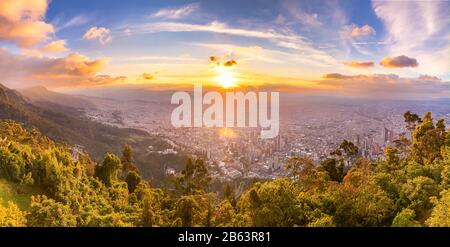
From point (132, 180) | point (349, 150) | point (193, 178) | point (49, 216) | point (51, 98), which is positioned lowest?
point (132, 180)

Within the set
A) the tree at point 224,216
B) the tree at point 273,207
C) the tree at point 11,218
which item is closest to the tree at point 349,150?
the tree at point 224,216

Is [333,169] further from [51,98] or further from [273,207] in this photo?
[51,98]

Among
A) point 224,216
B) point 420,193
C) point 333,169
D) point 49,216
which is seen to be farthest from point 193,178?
point 420,193

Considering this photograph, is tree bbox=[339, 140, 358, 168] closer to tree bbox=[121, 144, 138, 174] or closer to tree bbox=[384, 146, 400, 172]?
tree bbox=[384, 146, 400, 172]

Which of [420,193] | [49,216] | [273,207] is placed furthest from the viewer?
[420,193]

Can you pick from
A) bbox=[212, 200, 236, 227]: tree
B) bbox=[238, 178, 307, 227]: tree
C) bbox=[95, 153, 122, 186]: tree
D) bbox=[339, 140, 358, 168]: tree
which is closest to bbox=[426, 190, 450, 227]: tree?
bbox=[238, 178, 307, 227]: tree

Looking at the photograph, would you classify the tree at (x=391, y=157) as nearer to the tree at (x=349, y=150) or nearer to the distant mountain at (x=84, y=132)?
the tree at (x=349, y=150)
